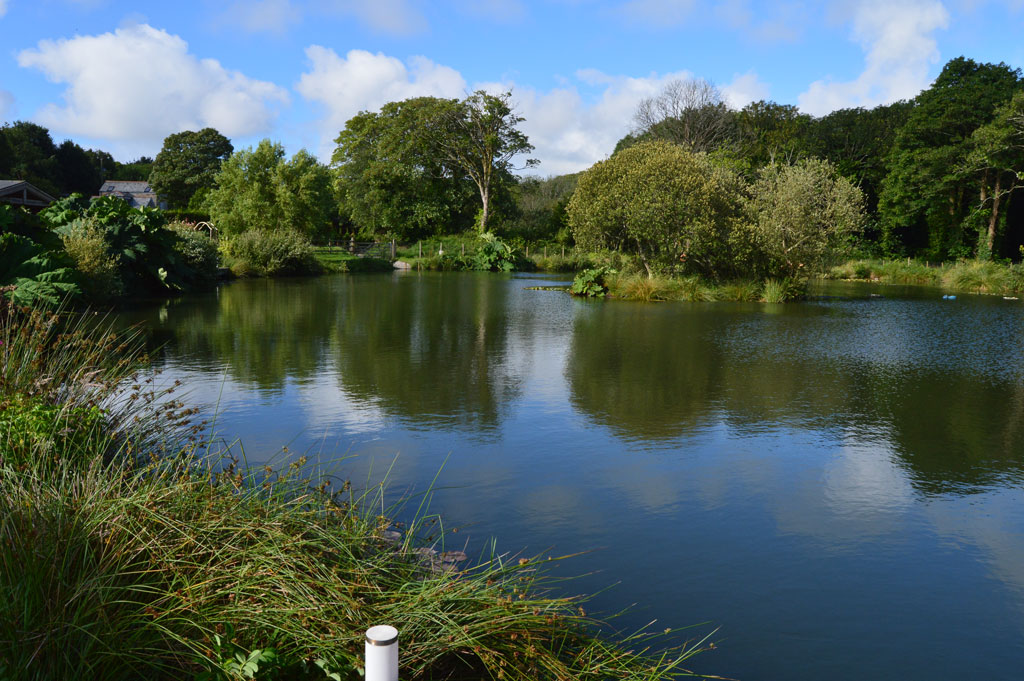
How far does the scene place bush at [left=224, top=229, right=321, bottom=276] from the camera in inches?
1065

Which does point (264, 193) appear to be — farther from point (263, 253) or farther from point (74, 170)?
point (74, 170)

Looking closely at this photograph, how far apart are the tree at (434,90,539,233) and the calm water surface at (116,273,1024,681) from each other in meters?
31.4

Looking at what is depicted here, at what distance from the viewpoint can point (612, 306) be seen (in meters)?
18.9

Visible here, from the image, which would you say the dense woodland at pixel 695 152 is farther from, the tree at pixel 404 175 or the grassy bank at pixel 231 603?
the grassy bank at pixel 231 603

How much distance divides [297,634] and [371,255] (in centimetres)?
3800

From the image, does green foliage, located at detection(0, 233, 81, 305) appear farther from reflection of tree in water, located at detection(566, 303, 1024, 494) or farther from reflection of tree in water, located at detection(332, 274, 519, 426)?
reflection of tree in water, located at detection(566, 303, 1024, 494)

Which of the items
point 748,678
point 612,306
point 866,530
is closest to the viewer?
point 748,678

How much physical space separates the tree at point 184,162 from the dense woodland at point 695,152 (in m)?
13.1

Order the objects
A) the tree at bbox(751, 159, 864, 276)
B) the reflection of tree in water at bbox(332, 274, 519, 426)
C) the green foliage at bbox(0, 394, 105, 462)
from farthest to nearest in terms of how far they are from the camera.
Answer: the tree at bbox(751, 159, 864, 276), the reflection of tree in water at bbox(332, 274, 519, 426), the green foliage at bbox(0, 394, 105, 462)

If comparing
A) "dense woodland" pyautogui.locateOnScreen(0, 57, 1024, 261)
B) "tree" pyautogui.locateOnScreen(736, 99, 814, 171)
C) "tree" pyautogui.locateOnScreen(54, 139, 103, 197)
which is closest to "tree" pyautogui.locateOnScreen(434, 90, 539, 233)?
"dense woodland" pyautogui.locateOnScreen(0, 57, 1024, 261)

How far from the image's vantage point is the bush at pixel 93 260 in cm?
1459

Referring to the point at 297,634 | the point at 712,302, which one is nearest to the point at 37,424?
the point at 297,634

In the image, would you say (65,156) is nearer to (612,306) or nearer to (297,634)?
(612,306)

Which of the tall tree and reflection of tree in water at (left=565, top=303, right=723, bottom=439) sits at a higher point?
the tall tree
